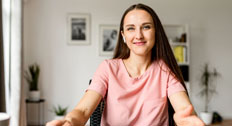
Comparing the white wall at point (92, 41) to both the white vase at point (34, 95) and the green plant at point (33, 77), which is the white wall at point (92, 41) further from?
the white vase at point (34, 95)

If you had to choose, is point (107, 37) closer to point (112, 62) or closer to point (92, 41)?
point (92, 41)

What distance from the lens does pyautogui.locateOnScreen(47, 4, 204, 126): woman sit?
1243 millimetres

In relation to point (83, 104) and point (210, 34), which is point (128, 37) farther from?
point (210, 34)

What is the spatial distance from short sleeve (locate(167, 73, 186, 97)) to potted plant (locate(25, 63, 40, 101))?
10.5 feet

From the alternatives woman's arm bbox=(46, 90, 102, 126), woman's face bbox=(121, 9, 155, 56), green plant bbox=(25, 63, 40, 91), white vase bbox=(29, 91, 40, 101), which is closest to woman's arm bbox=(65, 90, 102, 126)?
woman's arm bbox=(46, 90, 102, 126)

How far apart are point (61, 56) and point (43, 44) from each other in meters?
0.38

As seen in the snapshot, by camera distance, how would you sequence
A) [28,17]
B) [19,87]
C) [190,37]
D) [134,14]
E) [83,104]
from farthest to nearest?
[190,37]
[28,17]
[19,87]
[134,14]
[83,104]

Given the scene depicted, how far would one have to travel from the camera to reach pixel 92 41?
4469 mm

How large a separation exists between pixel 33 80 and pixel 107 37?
4.93 ft

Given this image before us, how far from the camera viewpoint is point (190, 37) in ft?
15.3

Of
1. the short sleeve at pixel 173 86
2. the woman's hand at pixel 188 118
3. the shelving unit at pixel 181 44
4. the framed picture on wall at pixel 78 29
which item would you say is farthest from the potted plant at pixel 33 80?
the woman's hand at pixel 188 118

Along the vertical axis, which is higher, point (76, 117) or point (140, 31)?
point (140, 31)

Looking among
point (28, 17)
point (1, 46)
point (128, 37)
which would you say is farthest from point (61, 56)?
point (128, 37)

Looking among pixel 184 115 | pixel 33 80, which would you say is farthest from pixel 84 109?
pixel 33 80
